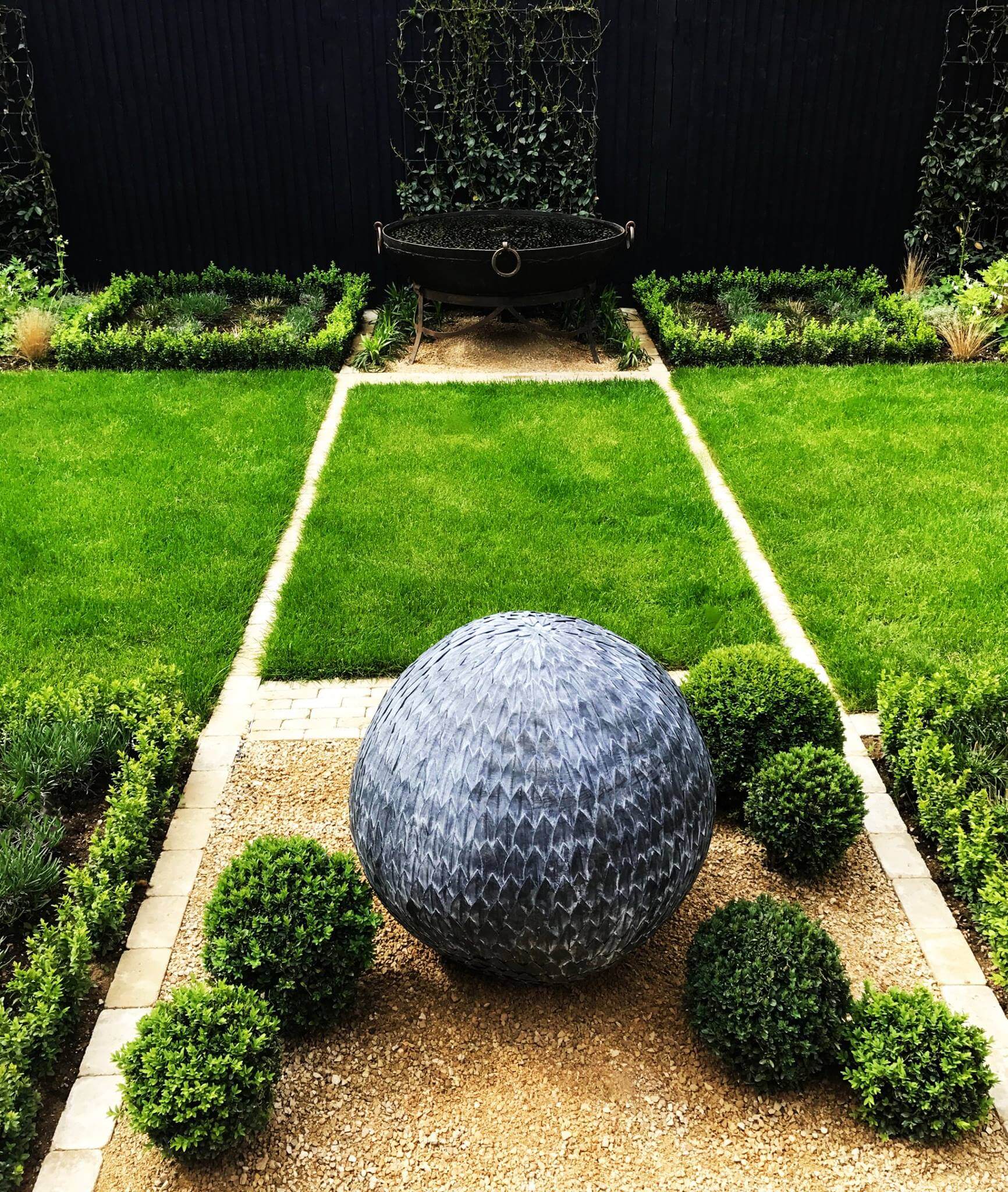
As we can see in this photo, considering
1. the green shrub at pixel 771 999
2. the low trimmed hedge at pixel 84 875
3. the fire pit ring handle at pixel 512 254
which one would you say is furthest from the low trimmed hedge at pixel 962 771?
the fire pit ring handle at pixel 512 254

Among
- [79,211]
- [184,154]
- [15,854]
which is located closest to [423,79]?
[184,154]

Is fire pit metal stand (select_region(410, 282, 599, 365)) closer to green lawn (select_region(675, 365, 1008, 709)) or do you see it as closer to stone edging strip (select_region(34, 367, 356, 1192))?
green lawn (select_region(675, 365, 1008, 709))

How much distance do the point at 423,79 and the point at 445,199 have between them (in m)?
1.40

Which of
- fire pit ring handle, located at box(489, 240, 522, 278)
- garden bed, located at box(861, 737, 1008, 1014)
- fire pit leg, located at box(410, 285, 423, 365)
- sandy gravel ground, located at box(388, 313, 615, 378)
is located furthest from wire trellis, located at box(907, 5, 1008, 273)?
garden bed, located at box(861, 737, 1008, 1014)

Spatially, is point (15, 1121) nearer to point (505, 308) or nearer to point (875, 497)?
point (875, 497)

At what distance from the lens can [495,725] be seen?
354 centimetres

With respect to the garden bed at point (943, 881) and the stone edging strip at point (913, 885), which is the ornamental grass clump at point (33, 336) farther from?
the garden bed at point (943, 881)

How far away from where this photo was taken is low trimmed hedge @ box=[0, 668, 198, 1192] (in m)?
3.56

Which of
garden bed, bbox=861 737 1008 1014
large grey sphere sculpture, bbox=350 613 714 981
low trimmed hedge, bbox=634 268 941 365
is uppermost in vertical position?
large grey sphere sculpture, bbox=350 613 714 981

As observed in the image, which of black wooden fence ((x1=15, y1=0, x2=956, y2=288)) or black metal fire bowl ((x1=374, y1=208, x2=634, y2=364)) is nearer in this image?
black metal fire bowl ((x1=374, y1=208, x2=634, y2=364))

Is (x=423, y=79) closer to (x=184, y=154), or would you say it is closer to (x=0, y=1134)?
(x=184, y=154)

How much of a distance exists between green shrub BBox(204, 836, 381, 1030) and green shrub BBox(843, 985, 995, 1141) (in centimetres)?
183

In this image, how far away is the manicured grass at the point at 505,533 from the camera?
259 inches

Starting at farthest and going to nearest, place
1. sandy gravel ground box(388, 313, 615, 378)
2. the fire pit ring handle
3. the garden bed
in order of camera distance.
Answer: sandy gravel ground box(388, 313, 615, 378), the fire pit ring handle, the garden bed
